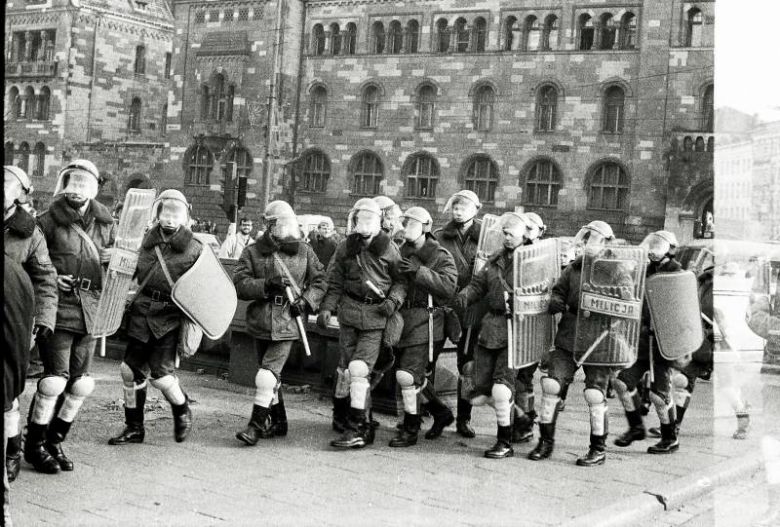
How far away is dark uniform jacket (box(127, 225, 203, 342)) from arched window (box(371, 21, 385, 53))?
92.7 feet

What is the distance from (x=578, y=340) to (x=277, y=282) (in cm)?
229

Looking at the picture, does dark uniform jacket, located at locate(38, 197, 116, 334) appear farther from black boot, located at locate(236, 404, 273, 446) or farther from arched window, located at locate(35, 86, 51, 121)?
arched window, located at locate(35, 86, 51, 121)

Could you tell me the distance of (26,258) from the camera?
5.43 meters

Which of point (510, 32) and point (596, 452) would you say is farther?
point (510, 32)

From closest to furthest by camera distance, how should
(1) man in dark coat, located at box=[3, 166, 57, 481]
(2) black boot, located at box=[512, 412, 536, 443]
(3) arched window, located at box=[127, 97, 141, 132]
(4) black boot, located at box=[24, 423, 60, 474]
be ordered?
1. (1) man in dark coat, located at box=[3, 166, 57, 481]
2. (4) black boot, located at box=[24, 423, 60, 474]
3. (2) black boot, located at box=[512, 412, 536, 443]
4. (3) arched window, located at box=[127, 97, 141, 132]

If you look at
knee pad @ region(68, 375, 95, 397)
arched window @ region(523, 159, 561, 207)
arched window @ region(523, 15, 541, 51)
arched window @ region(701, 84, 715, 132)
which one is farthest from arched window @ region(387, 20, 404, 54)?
knee pad @ region(68, 375, 95, 397)

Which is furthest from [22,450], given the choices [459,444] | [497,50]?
[497,50]

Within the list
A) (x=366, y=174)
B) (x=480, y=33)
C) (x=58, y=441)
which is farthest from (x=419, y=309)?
(x=366, y=174)

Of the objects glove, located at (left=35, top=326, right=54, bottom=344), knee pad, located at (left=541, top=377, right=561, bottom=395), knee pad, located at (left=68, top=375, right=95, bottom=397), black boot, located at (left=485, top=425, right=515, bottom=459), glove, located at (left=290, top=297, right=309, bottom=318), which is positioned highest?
glove, located at (left=290, top=297, right=309, bottom=318)

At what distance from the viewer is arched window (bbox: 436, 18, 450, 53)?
3328 cm

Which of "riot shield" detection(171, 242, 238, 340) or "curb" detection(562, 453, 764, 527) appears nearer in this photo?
"curb" detection(562, 453, 764, 527)

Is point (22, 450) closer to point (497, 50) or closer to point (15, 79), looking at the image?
point (15, 79)

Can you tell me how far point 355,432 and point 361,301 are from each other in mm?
1002

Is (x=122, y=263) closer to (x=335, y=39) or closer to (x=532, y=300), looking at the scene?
(x=532, y=300)
